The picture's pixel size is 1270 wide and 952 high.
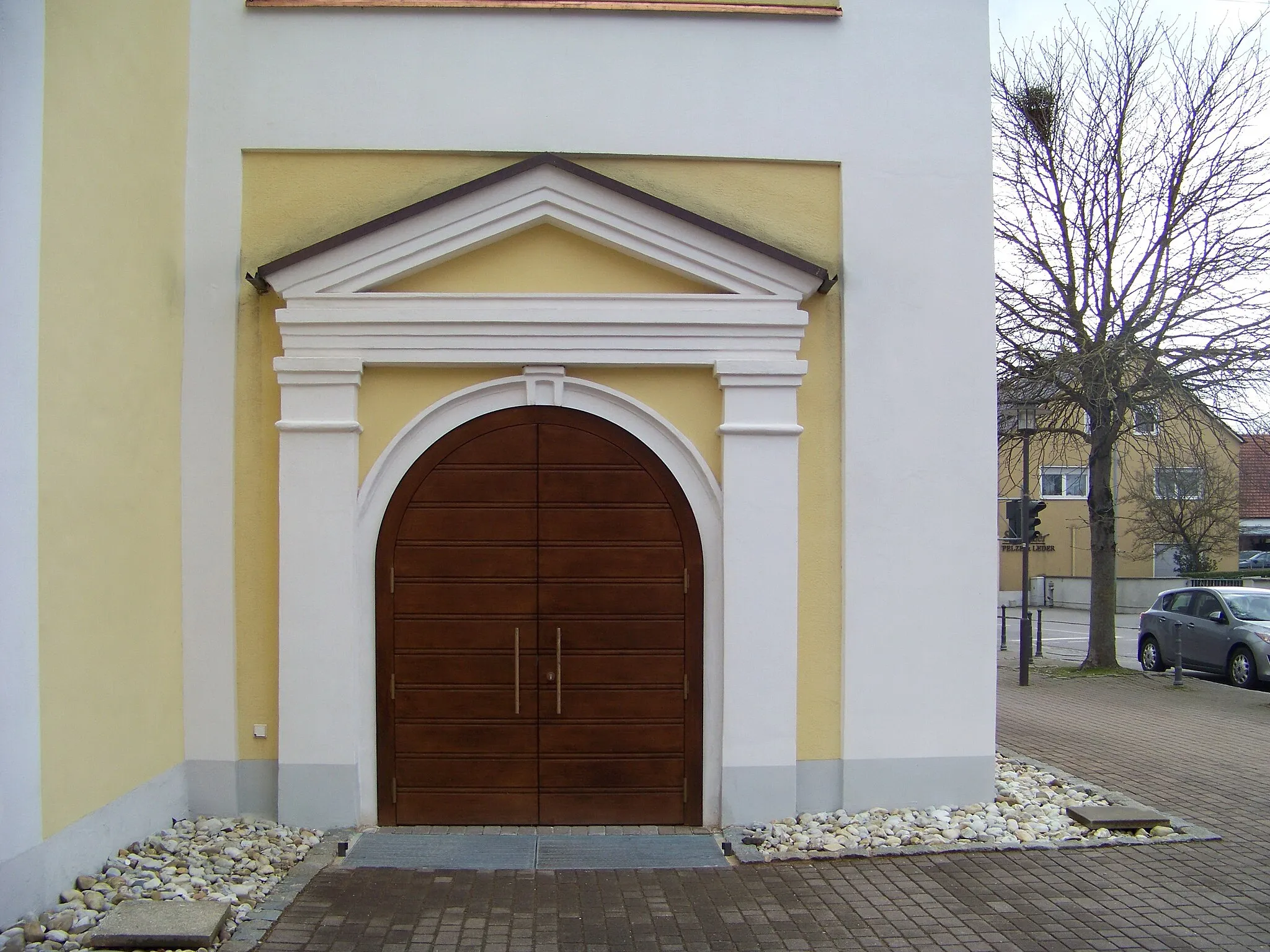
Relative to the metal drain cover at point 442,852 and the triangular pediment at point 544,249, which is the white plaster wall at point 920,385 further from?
the metal drain cover at point 442,852

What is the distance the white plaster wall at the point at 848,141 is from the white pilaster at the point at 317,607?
0.83 meters

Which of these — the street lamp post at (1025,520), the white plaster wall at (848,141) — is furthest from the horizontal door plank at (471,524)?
the street lamp post at (1025,520)

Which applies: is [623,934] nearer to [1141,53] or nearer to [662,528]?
[662,528]

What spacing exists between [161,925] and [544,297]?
4.13m

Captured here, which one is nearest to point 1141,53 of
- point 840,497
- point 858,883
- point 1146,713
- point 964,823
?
point 1146,713

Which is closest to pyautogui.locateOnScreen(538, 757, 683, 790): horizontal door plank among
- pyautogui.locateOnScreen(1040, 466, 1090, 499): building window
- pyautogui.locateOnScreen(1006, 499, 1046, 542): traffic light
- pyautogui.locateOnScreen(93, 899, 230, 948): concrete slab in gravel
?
pyautogui.locateOnScreen(93, 899, 230, 948): concrete slab in gravel

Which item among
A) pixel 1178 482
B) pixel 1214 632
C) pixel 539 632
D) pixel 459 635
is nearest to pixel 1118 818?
pixel 539 632

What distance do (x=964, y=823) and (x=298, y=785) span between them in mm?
4265

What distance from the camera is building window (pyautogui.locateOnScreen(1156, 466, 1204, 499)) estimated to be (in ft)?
58.3

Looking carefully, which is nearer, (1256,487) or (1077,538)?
(1256,487)

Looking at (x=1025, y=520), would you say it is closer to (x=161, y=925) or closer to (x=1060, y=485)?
(x=161, y=925)

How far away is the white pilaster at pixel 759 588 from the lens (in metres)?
6.83

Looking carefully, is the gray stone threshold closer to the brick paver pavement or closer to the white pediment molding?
the brick paver pavement

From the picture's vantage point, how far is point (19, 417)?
5059 mm
